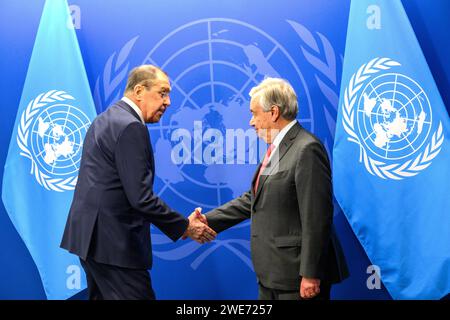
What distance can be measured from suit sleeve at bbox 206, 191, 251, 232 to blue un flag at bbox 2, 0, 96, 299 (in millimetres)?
1023

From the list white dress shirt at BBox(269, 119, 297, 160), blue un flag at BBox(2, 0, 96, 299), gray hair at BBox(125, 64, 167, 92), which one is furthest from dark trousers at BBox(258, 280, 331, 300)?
blue un flag at BBox(2, 0, 96, 299)

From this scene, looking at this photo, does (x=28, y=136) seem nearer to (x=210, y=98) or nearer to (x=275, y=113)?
(x=210, y=98)

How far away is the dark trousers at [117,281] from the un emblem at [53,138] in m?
1.09

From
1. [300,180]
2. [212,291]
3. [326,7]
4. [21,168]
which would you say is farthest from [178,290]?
[326,7]

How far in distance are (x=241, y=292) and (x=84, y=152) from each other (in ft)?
5.48

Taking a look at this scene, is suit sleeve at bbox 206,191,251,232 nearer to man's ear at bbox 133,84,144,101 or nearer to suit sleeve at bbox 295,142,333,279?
suit sleeve at bbox 295,142,333,279

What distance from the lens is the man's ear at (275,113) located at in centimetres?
278

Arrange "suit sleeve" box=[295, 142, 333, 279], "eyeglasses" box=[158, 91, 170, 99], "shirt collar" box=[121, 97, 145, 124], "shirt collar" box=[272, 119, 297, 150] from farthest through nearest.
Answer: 1. "eyeglasses" box=[158, 91, 170, 99]
2. "shirt collar" box=[121, 97, 145, 124]
3. "shirt collar" box=[272, 119, 297, 150]
4. "suit sleeve" box=[295, 142, 333, 279]

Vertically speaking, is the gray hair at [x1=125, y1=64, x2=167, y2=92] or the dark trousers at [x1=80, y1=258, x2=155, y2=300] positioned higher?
the gray hair at [x1=125, y1=64, x2=167, y2=92]

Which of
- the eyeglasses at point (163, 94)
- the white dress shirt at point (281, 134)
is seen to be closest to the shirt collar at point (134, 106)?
the eyeglasses at point (163, 94)

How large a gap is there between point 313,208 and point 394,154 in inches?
46.1

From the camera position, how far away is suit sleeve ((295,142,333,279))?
8.32 ft

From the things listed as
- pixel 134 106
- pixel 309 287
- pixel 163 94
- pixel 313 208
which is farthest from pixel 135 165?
pixel 309 287

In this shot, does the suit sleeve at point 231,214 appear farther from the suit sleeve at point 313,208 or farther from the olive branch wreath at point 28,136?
the olive branch wreath at point 28,136
